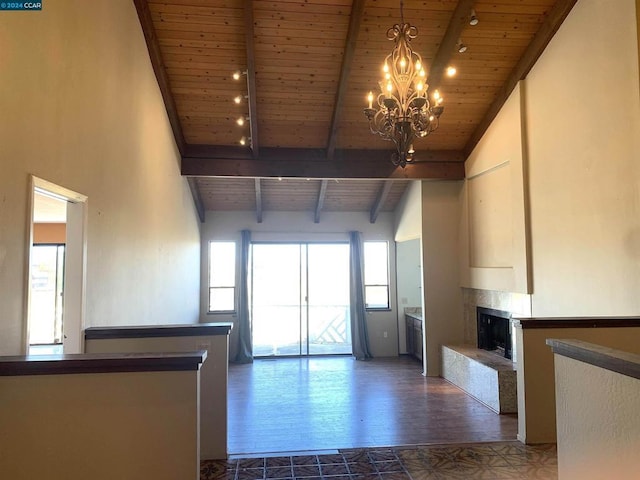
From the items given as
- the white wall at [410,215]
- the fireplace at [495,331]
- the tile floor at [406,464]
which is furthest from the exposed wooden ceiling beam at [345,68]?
the tile floor at [406,464]

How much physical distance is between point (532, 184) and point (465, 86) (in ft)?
4.91

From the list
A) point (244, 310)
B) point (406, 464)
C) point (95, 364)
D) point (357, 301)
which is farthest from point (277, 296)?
point (95, 364)

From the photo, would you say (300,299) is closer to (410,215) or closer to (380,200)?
(380,200)

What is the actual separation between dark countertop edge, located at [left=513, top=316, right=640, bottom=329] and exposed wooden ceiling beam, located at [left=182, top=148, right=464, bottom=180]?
125 inches

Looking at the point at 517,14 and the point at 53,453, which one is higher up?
the point at 517,14

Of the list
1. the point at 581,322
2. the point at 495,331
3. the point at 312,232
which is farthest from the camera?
the point at 312,232

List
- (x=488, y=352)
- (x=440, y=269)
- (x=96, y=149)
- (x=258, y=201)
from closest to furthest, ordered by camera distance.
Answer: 1. (x=96, y=149)
2. (x=488, y=352)
3. (x=440, y=269)
4. (x=258, y=201)

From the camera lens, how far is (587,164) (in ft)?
12.7

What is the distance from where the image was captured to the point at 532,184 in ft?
15.6

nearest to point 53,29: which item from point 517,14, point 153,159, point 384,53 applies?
point 153,159

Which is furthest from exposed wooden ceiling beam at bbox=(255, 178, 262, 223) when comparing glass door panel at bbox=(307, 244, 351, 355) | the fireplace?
the fireplace

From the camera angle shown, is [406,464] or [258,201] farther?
[258,201]

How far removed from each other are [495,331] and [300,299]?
385cm

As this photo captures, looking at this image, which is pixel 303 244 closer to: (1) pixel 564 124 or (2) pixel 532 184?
(2) pixel 532 184
